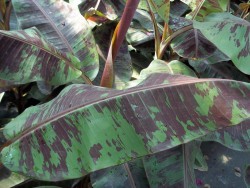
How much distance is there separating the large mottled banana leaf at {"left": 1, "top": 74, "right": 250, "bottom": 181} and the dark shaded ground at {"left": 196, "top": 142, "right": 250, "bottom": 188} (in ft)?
2.49

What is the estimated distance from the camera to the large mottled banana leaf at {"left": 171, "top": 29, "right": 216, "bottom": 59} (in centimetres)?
126

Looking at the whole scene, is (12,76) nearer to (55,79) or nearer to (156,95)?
(55,79)

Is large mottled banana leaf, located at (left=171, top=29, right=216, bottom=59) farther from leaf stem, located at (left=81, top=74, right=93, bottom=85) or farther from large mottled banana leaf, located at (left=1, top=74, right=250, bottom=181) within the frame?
large mottled banana leaf, located at (left=1, top=74, right=250, bottom=181)

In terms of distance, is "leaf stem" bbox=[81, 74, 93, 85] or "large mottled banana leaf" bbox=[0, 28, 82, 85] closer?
"large mottled banana leaf" bbox=[0, 28, 82, 85]

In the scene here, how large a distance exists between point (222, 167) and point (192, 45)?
0.54 meters

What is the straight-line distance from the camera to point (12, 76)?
946 mm

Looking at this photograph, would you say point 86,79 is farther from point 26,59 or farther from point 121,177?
point 121,177

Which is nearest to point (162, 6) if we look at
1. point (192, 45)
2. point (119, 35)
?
point (192, 45)

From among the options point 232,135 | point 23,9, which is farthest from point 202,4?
point 23,9

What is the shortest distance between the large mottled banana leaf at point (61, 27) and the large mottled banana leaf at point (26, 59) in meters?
0.16

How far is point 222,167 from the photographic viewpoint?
149 cm

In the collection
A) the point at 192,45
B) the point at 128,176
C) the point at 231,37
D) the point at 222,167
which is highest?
the point at 231,37

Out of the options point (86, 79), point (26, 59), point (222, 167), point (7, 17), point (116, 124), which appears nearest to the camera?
point (116, 124)

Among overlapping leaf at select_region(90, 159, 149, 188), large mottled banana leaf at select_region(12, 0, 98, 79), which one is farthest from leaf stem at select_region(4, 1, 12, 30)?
overlapping leaf at select_region(90, 159, 149, 188)
